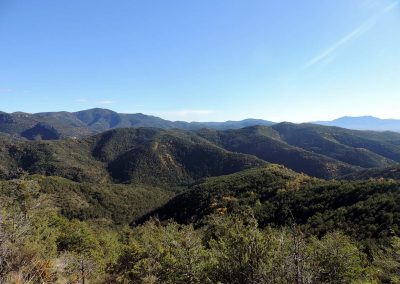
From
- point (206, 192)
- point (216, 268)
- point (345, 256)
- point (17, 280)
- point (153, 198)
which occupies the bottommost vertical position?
point (153, 198)

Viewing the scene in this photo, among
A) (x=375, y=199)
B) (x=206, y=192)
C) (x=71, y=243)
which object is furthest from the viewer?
(x=206, y=192)

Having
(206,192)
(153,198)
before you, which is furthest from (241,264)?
(153,198)

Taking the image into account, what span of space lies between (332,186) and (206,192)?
46.6m

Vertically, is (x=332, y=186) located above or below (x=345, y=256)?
below

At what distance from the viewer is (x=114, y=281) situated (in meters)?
28.2

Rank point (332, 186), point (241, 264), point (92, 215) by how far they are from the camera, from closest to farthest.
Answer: point (241, 264) → point (332, 186) → point (92, 215)

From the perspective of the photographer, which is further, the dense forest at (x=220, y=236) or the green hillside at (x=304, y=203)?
the green hillside at (x=304, y=203)

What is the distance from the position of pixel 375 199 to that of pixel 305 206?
1532cm

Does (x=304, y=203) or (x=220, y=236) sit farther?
(x=304, y=203)

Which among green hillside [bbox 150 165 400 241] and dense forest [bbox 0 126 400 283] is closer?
dense forest [bbox 0 126 400 283]

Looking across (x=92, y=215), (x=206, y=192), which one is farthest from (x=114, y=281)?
(x=92, y=215)

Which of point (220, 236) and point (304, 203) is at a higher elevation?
point (220, 236)

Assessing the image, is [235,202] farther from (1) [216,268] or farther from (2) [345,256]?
(1) [216,268]

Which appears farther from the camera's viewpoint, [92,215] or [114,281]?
[92,215]
